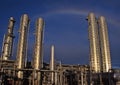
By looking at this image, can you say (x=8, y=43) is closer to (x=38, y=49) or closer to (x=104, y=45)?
(x=38, y=49)

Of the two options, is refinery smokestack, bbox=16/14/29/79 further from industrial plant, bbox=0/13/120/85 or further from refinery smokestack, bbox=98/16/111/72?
refinery smokestack, bbox=98/16/111/72

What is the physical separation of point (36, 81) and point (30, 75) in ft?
7.82

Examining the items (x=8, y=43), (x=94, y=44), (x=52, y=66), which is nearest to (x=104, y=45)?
(x=94, y=44)

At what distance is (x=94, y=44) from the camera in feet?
105

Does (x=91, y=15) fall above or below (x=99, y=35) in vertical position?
above

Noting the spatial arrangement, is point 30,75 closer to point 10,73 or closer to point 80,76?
point 10,73

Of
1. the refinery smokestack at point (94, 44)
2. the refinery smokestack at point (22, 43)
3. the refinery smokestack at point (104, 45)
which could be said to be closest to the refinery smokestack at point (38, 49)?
the refinery smokestack at point (22, 43)

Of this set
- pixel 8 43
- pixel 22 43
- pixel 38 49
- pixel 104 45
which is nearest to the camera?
pixel 22 43

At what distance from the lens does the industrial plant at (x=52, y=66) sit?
93.3ft

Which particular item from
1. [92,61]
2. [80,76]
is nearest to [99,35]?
[92,61]

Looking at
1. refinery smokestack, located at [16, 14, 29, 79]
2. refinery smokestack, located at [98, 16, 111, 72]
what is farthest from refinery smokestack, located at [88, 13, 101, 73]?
refinery smokestack, located at [16, 14, 29, 79]

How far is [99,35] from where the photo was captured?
35.0m

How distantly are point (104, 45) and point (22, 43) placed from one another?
13.5m

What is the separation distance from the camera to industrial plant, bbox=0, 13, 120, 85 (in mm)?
28438
